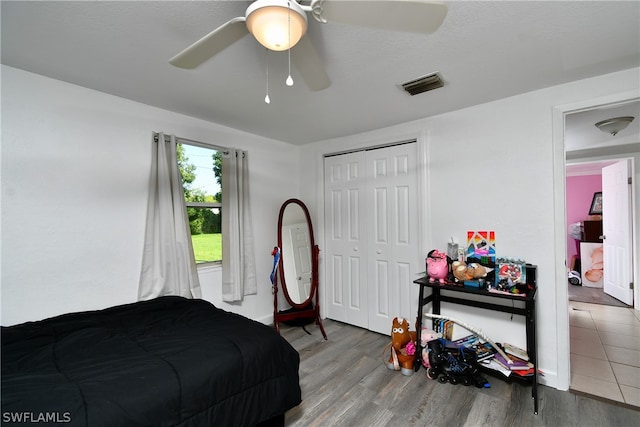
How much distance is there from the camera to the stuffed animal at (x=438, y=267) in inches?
95.7

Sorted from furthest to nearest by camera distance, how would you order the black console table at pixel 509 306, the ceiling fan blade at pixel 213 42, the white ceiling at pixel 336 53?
the black console table at pixel 509 306 < the white ceiling at pixel 336 53 < the ceiling fan blade at pixel 213 42

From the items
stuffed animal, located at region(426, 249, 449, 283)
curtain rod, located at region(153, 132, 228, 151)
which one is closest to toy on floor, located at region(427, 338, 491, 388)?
stuffed animal, located at region(426, 249, 449, 283)

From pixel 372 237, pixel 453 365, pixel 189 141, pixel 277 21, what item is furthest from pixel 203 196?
pixel 453 365

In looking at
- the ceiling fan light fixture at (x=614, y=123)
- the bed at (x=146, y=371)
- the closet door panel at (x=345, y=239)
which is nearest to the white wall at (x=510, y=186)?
the closet door panel at (x=345, y=239)

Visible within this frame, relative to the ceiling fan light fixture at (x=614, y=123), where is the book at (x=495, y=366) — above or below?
below

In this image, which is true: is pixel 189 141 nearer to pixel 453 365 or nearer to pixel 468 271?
pixel 468 271

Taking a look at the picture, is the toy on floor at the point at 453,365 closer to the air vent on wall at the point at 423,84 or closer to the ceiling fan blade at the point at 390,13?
the air vent on wall at the point at 423,84

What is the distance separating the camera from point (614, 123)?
2.78m

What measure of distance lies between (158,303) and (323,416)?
4.64 ft

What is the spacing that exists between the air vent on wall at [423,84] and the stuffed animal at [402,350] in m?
1.98

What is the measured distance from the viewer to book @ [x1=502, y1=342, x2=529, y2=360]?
213 cm

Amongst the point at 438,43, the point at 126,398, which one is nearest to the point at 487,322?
the point at 438,43

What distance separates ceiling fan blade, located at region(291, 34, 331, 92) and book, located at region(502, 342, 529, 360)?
234 centimetres

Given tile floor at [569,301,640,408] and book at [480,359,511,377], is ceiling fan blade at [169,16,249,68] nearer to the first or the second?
book at [480,359,511,377]
